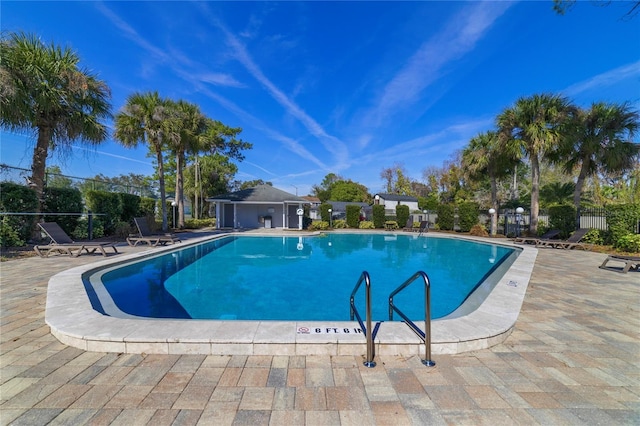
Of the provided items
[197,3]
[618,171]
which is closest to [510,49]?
[618,171]

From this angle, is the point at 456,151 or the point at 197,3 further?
the point at 456,151

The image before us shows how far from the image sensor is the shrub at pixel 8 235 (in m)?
8.84

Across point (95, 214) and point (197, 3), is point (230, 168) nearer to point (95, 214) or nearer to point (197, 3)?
point (95, 214)

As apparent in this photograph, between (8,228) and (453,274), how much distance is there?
15.2m

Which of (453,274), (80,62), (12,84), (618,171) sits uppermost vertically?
(80,62)

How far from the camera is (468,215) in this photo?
19.0m

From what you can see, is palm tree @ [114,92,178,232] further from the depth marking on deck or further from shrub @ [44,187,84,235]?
the depth marking on deck

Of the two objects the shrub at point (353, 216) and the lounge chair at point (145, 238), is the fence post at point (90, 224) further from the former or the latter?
the shrub at point (353, 216)

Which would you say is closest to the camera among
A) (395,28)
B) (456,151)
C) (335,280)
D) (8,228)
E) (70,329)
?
(70,329)

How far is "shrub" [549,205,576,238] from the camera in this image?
44.8ft

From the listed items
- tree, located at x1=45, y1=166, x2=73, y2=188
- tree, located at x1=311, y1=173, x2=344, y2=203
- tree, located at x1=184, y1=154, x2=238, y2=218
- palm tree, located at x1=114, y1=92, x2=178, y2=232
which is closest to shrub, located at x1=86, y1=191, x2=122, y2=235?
tree, located at x1=45, y1=166, x2=73, y2=188

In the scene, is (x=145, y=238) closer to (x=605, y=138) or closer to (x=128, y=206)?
(x=128, y=206)

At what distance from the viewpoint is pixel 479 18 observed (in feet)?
27.7

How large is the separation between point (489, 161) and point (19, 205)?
916 inches
